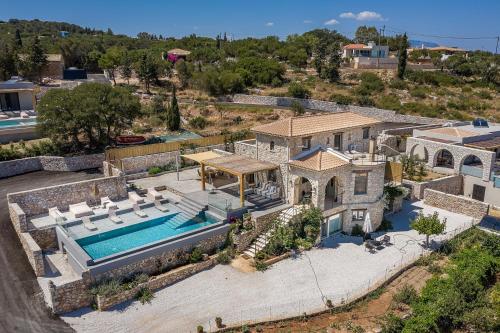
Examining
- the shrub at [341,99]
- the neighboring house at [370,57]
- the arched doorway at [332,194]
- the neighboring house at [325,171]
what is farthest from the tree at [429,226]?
the neighboring house at [370,57]

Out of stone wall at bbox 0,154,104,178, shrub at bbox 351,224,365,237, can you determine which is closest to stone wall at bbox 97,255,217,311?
shrub at bbox 351,224,365,237

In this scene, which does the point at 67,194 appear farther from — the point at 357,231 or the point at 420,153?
the point at 420,153

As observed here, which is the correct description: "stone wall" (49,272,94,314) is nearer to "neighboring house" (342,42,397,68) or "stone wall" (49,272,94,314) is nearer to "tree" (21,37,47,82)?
"tree" (21,37,47,82)

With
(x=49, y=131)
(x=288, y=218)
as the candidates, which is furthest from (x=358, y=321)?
(x=49, y=131)

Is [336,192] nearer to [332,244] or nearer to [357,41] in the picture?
[332,244]

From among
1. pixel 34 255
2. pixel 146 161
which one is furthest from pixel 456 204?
pixel 34 255

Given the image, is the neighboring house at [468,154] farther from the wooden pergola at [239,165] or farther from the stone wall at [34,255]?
the stone wall at [34,255]
